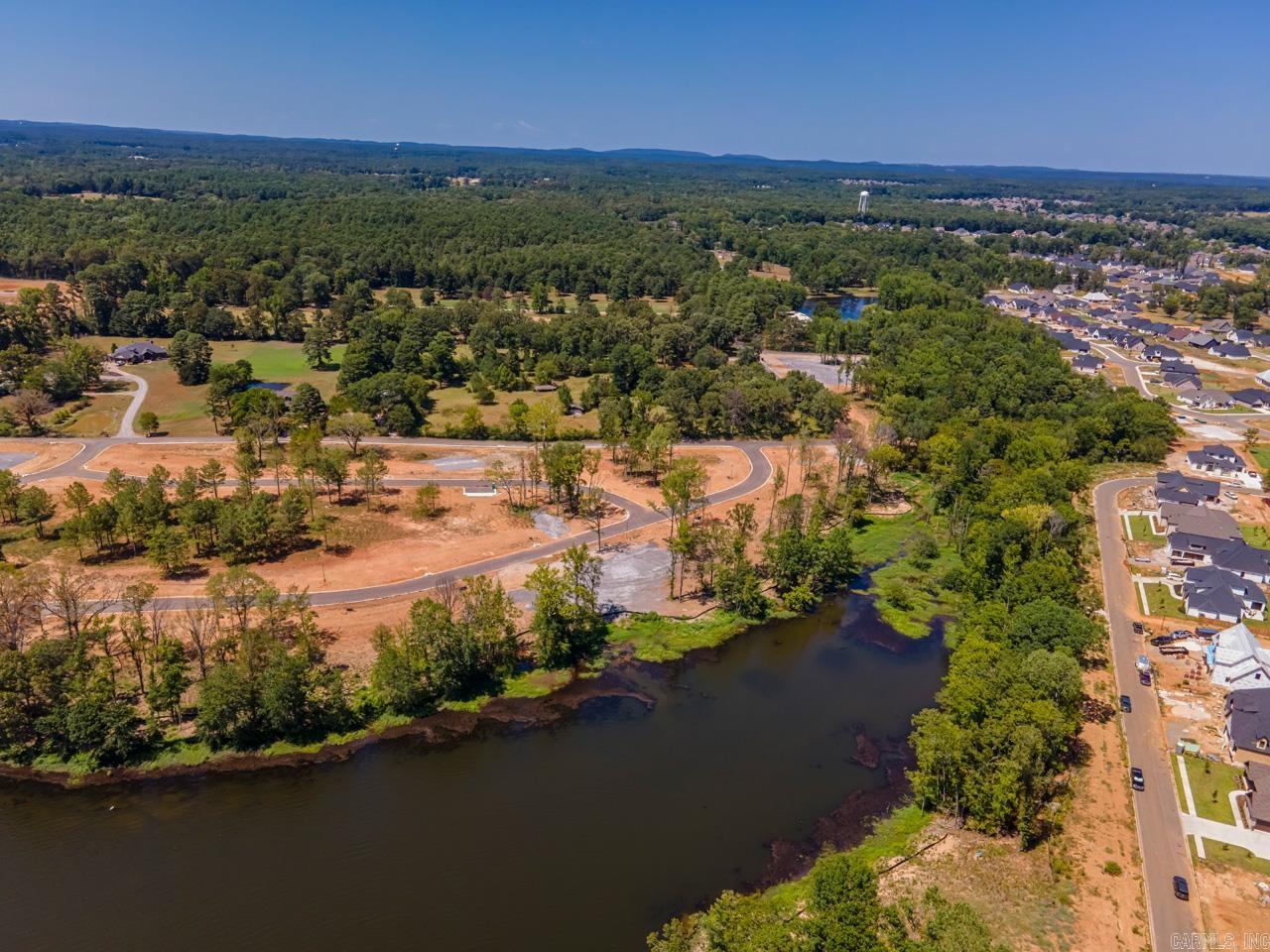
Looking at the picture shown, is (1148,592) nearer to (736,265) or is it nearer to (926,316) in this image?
(926,316)

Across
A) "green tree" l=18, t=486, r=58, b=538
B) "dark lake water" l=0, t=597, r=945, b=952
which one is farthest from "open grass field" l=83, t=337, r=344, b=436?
"dark lake water" l=0, t=597, r=945, b=952

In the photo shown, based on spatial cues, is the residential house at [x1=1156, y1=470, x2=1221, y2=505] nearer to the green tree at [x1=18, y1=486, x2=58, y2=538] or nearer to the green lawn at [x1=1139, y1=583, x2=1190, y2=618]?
the green lawn at [x1=1139, y1=583, x2=1190, y2=618]

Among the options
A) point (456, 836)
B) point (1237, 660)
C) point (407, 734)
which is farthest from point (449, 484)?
point (1237, 660)

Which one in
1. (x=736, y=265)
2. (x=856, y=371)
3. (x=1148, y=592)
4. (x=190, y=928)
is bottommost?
(x=190, y=928)

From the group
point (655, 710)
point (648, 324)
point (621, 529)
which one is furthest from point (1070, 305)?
point (655, 710)

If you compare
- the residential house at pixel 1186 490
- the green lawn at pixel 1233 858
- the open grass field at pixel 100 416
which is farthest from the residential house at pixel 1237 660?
the open grass field at pixel 100 416

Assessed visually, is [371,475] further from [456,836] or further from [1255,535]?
[1255,535]

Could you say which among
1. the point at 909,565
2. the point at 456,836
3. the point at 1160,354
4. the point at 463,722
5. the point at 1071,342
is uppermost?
the point at 1071,342
